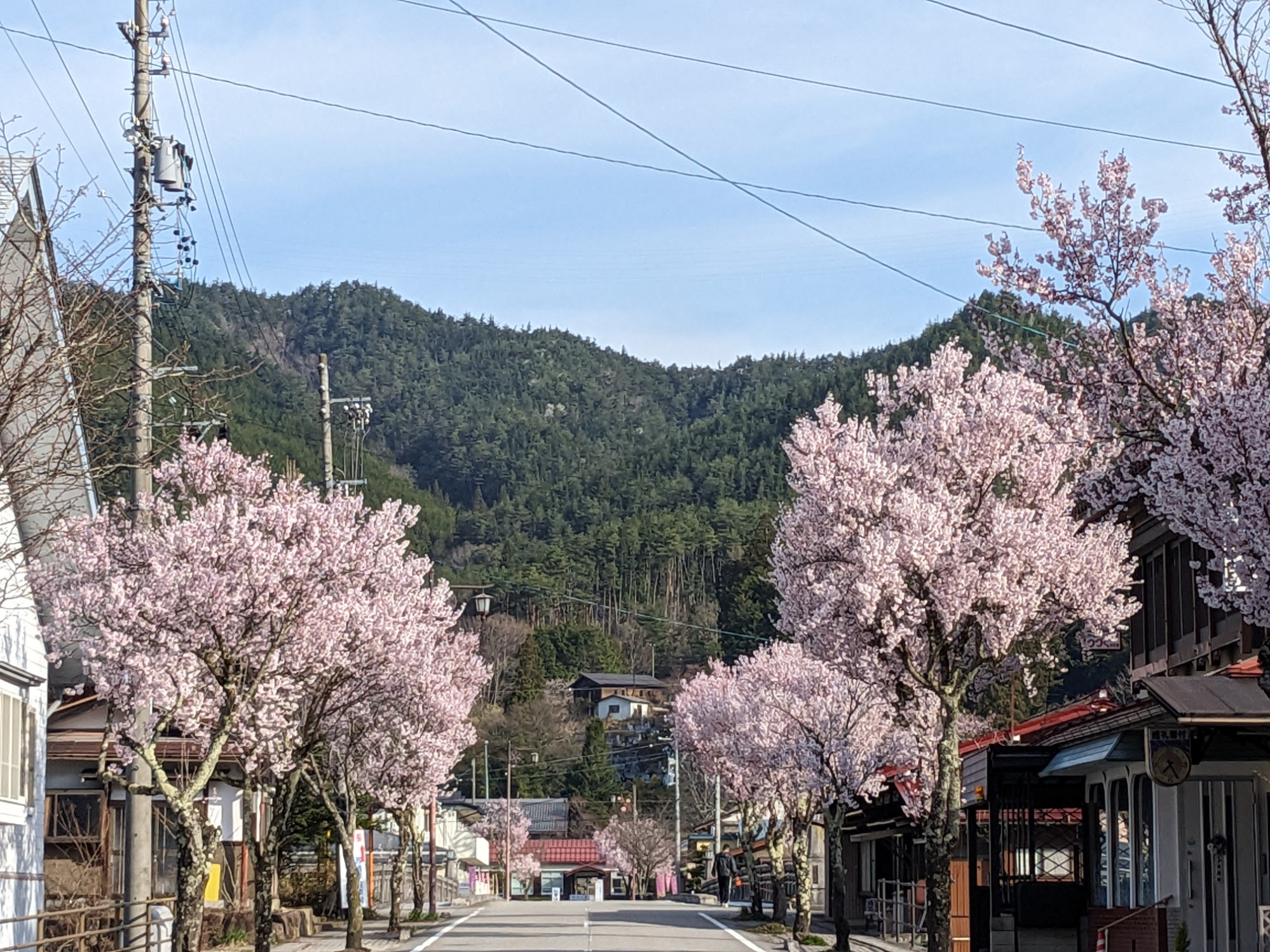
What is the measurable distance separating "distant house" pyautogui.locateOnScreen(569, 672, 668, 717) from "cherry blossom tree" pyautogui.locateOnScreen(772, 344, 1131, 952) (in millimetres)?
120199

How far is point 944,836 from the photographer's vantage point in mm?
21797

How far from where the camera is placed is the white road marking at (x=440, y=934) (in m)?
30.5

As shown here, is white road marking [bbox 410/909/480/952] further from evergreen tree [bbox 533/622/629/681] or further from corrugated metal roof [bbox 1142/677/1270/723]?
evergreen tree [bbox 533/622/629/681]

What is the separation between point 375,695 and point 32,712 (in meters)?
9.24

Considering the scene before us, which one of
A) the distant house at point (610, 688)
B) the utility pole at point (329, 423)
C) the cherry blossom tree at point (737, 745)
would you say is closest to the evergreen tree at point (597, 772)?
the distant house at point (610, 688)

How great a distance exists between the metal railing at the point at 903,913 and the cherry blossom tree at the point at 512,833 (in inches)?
2448

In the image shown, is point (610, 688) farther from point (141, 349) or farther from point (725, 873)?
point (141, 349)

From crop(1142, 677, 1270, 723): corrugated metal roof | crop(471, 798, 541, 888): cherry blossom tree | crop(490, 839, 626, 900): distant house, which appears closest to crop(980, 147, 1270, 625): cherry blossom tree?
crop(1142, 677, 1270, 723): corrugated metal roof

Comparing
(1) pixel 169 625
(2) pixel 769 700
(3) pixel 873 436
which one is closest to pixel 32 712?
(1) pixel 169 625

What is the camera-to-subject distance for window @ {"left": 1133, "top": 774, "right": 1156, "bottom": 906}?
915 inches

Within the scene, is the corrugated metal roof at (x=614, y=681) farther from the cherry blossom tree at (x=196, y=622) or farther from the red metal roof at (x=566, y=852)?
the cherry blossom tree at (x=196, y=622)

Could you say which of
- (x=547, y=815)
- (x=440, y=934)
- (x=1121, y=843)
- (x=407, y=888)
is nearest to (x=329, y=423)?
(x=440, y=934)

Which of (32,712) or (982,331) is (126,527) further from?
(982,331)

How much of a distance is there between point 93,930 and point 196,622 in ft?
12.6
